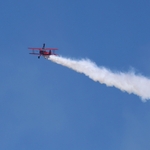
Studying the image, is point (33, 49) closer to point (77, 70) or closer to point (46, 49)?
point (46, 49)

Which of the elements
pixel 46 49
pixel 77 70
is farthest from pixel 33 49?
pixel 77 70

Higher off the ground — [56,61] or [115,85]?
[56,61]

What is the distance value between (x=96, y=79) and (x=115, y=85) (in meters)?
6.43

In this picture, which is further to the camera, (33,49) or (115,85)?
(33,49)

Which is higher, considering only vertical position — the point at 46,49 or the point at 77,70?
the point at 46,49

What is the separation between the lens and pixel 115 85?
140 meters

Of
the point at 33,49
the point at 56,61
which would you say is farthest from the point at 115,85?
the point at 33,49

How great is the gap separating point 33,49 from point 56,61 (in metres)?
14.7

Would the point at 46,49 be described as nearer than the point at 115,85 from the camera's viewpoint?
No

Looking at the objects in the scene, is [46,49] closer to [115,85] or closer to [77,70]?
[77,70]

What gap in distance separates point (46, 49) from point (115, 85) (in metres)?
30.6

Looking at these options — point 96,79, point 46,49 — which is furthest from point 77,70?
point 46,49

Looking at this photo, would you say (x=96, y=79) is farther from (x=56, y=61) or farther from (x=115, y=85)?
(x=56, y=61)

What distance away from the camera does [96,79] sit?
140m
